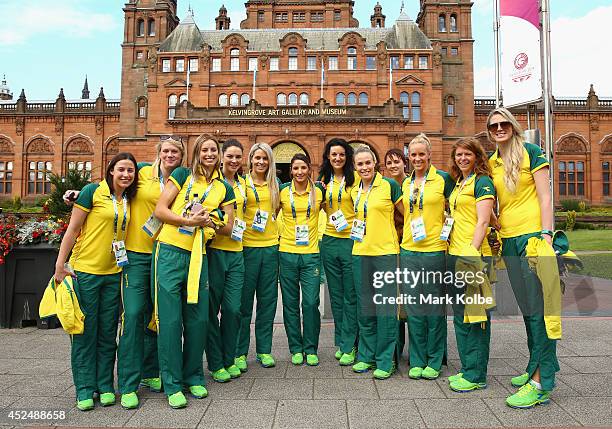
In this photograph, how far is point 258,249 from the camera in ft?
17.0

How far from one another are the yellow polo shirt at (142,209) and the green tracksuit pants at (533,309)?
136 inches

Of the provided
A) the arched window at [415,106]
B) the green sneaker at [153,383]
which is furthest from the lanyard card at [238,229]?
the arched window at [415,106]

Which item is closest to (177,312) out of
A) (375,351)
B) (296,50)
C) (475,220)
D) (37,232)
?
(375,351)

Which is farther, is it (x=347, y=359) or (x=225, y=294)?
(x=347, y=359)

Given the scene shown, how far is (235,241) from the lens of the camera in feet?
15.8

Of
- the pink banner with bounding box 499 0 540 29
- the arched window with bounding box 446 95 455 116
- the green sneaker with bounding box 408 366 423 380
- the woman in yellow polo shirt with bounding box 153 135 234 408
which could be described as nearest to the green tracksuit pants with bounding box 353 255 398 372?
the green sneaker with bounding box 408 366 423 380

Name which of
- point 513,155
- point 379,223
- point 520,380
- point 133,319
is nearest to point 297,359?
point 379,223

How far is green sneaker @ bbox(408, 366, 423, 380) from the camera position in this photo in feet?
15.6

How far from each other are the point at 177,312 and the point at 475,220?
9.81ft

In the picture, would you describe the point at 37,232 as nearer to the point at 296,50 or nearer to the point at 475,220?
the point at 475,220

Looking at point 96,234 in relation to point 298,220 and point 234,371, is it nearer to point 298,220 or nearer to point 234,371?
point 234,371

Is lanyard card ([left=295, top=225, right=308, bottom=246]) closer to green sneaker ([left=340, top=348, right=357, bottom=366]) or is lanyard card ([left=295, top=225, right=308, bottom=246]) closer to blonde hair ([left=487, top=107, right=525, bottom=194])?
green sneaker ([left=340, top=348, right=357, bottom=366])

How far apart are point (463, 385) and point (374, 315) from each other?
3.87 ft

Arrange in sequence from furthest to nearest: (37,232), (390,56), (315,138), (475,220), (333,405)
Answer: (390,56) < (315,138) < (37,232) < (475,220) < (333,405)
